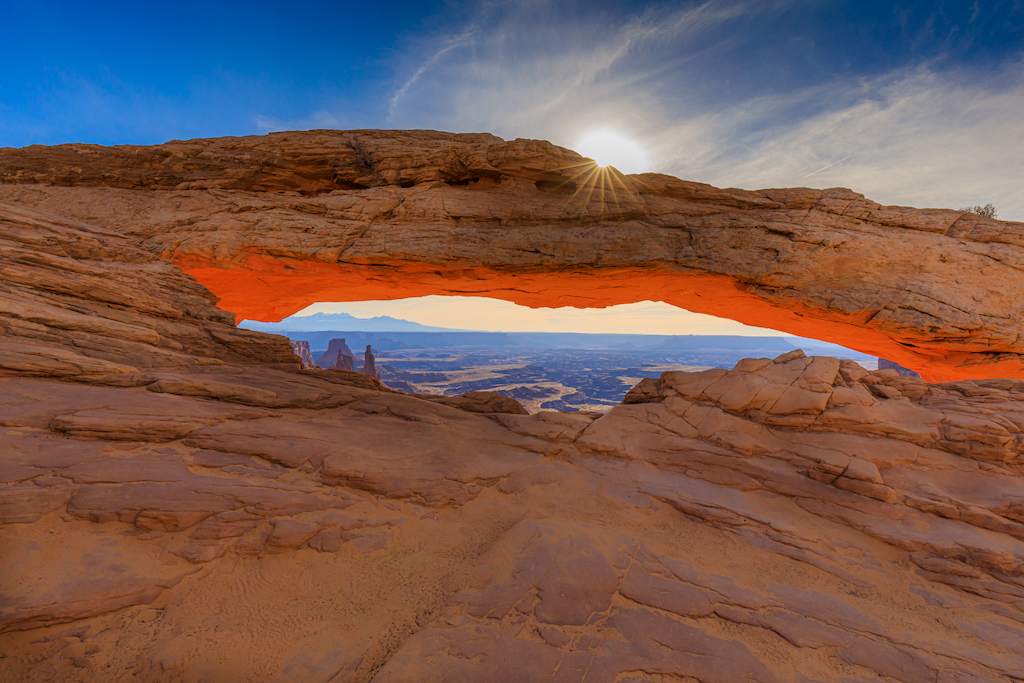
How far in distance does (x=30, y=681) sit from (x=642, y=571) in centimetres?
947

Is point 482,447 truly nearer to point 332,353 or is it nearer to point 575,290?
point 575,290

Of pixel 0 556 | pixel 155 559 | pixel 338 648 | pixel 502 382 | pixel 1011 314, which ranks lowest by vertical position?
pixel 502 382

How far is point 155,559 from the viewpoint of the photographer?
599 cm

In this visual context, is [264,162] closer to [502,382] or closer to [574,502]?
[574,502]

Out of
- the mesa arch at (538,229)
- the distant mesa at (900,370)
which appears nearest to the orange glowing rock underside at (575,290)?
the mesa arch at (538,229)

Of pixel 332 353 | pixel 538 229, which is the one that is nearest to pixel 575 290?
pixel 538 229

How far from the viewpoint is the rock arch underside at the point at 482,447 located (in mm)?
5738

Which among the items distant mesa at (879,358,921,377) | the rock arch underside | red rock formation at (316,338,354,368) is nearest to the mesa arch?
the rock arch underside

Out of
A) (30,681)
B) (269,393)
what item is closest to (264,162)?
(269,393)

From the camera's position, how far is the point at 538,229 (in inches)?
543

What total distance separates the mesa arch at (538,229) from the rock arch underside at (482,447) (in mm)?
122

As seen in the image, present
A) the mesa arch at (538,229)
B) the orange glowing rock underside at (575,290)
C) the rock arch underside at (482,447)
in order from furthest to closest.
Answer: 1. the orange glowing rock underside at (575,290)
2. the mesa arch at (538,229)
3. the rock arch underside at (482,447)

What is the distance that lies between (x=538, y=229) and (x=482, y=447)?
8.51 m

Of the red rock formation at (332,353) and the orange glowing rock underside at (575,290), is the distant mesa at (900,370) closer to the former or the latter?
the orange glowing rock underside at (575,290)
